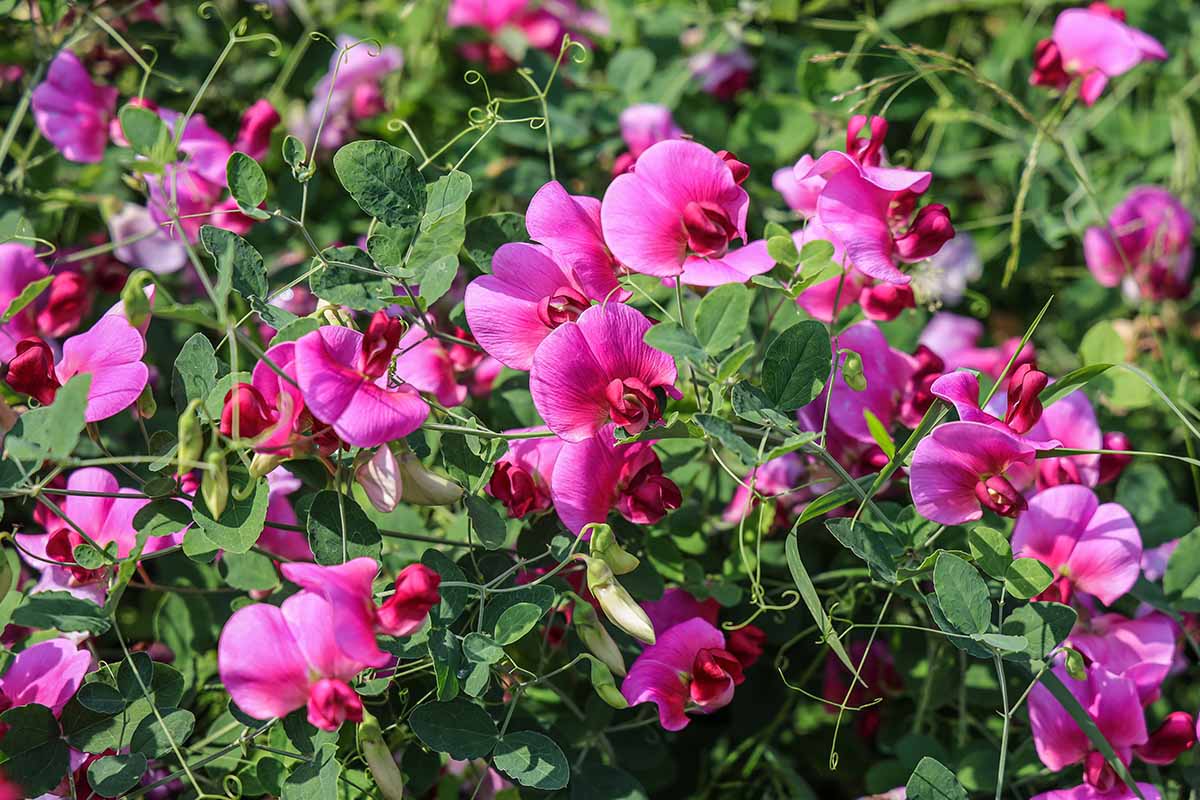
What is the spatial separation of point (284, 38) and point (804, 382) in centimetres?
119

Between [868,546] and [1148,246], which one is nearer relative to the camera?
[868,546]

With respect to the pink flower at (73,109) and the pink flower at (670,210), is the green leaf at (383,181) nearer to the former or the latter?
the pink flower at (670,210)

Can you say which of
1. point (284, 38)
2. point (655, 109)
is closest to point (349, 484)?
point (655, 109)

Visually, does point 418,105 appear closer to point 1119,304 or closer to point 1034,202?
point 1034,202

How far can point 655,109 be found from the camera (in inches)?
56.8

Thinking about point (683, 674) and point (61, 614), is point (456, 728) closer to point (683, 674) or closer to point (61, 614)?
point (683, 674)

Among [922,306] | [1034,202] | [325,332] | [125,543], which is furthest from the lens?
[1034,202]

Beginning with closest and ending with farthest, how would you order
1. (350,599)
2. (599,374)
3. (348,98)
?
(350,599) → (599,374) → (348,98)

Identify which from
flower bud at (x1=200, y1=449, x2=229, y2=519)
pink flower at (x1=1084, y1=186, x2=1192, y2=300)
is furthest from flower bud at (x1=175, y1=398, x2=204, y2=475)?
pink flower at (x1=1084, y1=186, x2=1192, y2=300)

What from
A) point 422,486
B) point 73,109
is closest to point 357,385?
point 422,486

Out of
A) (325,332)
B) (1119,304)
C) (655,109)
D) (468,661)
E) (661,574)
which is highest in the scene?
(325,332)

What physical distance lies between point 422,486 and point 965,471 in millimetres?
446

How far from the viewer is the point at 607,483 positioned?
3.15 feet

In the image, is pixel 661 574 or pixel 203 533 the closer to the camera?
pixel 203 533
